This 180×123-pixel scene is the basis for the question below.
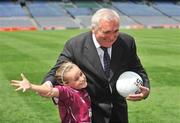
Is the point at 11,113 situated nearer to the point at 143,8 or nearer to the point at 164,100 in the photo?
the point at 164,100

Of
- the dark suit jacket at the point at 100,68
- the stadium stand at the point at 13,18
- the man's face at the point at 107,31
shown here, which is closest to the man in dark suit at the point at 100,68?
the dark suit jacket at the point at 100,68

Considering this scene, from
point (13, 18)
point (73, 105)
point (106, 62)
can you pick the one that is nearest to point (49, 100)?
point (106, 62)

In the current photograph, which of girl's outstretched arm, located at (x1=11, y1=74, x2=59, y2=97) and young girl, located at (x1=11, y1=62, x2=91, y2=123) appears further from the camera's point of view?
young girl, located at (x1=11, y1=62, x2=91, y2=123)

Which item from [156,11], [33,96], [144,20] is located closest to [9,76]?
[33,96]

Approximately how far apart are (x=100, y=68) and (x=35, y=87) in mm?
1168

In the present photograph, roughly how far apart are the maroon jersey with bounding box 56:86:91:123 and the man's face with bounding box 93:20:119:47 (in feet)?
2.73

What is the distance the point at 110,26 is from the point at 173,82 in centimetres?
1113

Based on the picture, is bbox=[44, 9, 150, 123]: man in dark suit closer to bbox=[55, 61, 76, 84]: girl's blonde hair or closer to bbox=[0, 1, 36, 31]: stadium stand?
bbox=[55, 61, 76, 84]: girl's blonde hair

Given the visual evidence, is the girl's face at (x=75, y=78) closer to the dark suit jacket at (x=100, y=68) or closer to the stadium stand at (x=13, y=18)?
the dark suit jacket at (x=100, y=68)

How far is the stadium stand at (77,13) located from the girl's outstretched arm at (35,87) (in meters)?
66.8

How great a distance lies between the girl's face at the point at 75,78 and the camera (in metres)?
6.38

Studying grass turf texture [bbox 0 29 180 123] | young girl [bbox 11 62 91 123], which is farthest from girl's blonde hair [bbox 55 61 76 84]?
grass turf texture [bbox 0 29 180 123]

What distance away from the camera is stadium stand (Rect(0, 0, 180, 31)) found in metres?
78.6

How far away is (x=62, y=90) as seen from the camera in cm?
646
